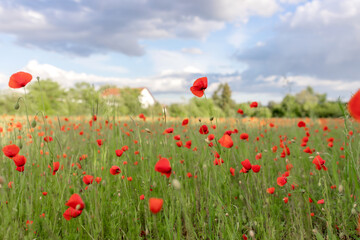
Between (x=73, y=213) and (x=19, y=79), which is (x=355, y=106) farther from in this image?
(x=19, y=79)

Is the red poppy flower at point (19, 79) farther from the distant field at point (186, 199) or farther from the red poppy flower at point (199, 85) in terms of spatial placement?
the red poppy flower at point (199, 85)

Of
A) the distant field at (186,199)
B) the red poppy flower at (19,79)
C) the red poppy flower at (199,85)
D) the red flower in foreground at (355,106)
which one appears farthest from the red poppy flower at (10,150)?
the red flower in foreground at (355,106)

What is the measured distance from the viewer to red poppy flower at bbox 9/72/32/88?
6.54 feet

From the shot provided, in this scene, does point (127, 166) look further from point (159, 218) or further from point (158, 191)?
point (159, 218)

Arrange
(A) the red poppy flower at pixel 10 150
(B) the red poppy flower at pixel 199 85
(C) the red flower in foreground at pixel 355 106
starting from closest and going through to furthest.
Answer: (C) the red flower in foreground at pixel 355 106
(A) the red poppy flower at pixel 10 150
(B) the red poppy flower at pixel 199 85

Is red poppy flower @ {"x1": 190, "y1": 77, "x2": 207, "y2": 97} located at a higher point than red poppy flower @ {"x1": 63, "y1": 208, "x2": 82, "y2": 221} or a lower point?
higher

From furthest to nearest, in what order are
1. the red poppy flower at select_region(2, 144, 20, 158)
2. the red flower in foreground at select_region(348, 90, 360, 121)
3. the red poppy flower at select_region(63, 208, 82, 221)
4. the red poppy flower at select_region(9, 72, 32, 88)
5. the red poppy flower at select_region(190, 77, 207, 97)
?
1. the red poppy flower at select_region(9, 72, 32, 88)
2. the red poppy flower at select_region(190, 77, 207, 97)
3. the red poppy flower at select_region(2, 144, 20, 158)
4. the red poppy flower at select_region(63, 208, 82, 221)
5. the red flower in foreground at select_region(348, 90, 360, 121)

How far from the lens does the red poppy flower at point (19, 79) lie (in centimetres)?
199

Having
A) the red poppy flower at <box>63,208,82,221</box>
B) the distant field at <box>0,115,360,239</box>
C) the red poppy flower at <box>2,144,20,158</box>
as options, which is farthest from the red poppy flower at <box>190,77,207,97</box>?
the red poppy flower at <box>2,144,20,158</box>

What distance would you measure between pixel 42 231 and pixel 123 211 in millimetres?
605

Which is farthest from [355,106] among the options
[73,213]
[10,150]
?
[10,150]

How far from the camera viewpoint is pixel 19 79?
2014mm

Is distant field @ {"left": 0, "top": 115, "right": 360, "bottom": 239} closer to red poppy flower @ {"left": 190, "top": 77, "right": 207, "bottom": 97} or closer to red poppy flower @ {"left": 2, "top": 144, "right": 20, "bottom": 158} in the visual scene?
red poppy flower @ {"left": 2, "top": 144, "right": 20, "bottom": 158}

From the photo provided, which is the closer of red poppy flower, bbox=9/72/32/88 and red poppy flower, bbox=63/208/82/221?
red poppy flower, bbox=63/208/82/221
